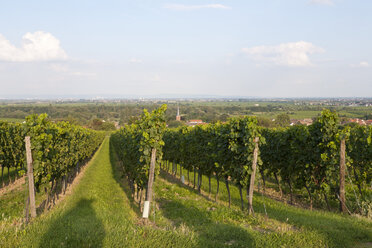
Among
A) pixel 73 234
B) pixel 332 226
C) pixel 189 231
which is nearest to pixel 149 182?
pixel 189 231

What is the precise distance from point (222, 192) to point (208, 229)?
712 centimetres

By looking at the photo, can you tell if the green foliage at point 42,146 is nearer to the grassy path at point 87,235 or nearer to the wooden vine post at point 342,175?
the grassy path at point 87,235

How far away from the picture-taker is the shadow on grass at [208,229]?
5562 mm

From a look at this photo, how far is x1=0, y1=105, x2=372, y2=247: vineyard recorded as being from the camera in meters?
5.60

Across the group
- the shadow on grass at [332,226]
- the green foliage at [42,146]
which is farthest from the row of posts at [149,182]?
the shadow on grass at [332,226]

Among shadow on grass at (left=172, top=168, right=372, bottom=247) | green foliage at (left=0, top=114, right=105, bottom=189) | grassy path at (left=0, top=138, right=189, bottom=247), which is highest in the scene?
green foliage at (left=0, top=114, right=105, bottom=189)

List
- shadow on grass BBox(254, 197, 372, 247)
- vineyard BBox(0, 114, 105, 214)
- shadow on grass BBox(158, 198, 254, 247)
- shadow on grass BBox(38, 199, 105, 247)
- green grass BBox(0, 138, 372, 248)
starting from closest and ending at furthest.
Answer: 1. shadow on grass BBox(38, 199, 105, 247)
2. green grass BBox(0, 138, 372, 248)
3. shadow on grass BBox(158, 198, 254, 247)
4. shadow on grass BBox(254, 197, 372, 247)
5. vineyard BBox(0, 114, 105, 214)

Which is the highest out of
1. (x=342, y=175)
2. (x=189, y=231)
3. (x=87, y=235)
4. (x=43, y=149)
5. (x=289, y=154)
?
(x=43, y=149)

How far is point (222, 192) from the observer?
44.2 ft

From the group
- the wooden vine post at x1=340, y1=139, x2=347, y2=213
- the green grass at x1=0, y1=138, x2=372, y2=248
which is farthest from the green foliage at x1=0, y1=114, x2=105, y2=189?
the wooden vine post at x1=340, y1=139, x2=347, y2=213

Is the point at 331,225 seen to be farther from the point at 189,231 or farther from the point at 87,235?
the point at 87,235

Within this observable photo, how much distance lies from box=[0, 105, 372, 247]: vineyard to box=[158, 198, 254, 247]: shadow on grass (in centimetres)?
3

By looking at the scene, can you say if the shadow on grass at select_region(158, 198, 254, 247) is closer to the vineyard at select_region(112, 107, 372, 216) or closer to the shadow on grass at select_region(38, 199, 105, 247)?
the vineyard at select_region(112, 107, 372, 216)

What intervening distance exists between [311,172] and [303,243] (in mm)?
5257
